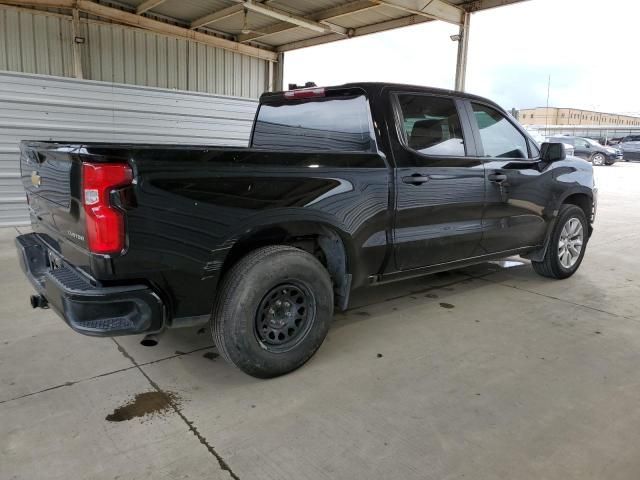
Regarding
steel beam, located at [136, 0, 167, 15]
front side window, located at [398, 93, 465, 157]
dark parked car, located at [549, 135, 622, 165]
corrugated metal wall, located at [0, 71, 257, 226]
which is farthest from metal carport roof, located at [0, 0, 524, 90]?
dark parked car, located at [549, 135, 622, 165]

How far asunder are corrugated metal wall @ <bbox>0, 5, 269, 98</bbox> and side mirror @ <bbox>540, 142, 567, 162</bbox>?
30.7 ft

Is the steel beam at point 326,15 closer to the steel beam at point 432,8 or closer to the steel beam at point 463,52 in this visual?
the steel beam at point 432,8

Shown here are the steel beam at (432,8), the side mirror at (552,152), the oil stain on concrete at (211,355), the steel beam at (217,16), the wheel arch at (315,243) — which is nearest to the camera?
the wheel arch at (315,243)

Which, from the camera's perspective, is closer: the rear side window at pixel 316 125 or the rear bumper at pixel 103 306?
the rear bumper at pixel 103 306

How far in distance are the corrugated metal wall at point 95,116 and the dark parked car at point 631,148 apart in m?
26.3

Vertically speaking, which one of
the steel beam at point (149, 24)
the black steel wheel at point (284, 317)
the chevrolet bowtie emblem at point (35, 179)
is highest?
the steel beam at point (149, 24)

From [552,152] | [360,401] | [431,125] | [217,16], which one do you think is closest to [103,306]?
[360,401]

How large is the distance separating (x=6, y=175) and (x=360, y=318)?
21.0 ft

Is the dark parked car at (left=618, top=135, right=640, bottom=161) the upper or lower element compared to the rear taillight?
upper

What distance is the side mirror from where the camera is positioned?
448 cm

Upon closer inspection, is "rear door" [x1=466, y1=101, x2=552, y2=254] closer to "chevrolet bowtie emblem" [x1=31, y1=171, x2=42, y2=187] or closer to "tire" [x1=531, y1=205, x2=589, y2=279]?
"tire" [x1=531, y1=205, x2=589, y2=279]

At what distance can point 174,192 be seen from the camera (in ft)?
7.77

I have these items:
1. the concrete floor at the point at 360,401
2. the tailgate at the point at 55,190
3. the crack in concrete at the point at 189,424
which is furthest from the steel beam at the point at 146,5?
the crack in concrete at the point at 189,424

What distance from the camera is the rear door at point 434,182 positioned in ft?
11.3
